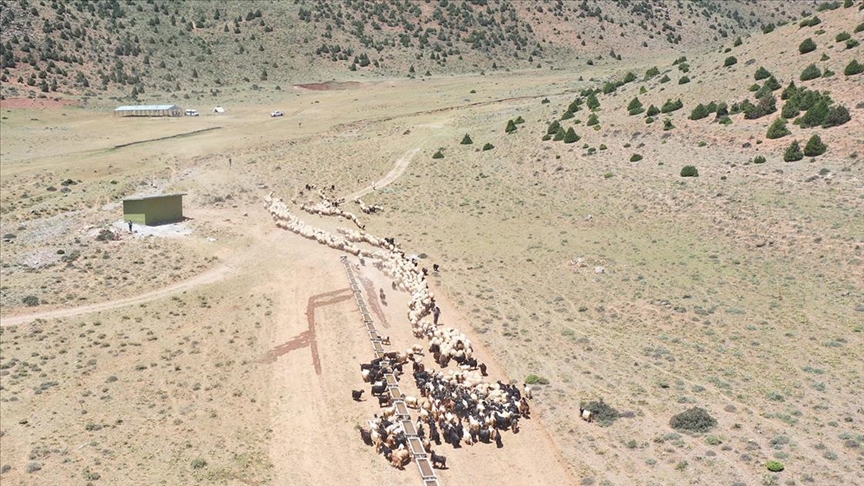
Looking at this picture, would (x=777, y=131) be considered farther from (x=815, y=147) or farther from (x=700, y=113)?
(x=700, y=113)

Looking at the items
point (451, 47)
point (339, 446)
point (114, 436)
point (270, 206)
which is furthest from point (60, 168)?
point (451, 47)

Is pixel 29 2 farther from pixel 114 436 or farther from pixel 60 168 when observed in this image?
pixel 114 436

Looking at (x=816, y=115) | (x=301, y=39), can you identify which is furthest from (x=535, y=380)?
(x=301, y=39)

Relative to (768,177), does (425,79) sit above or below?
below

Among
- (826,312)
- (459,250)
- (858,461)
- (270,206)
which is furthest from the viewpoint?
(270,206)

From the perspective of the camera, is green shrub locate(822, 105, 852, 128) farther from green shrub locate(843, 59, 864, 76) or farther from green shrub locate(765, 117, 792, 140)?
green shrub locate(843, 59, 864, 76)

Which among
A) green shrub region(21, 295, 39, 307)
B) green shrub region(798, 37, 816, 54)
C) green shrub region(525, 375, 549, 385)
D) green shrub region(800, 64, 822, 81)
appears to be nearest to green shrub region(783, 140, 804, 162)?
green shrub region(800, 64, 822, 81)
